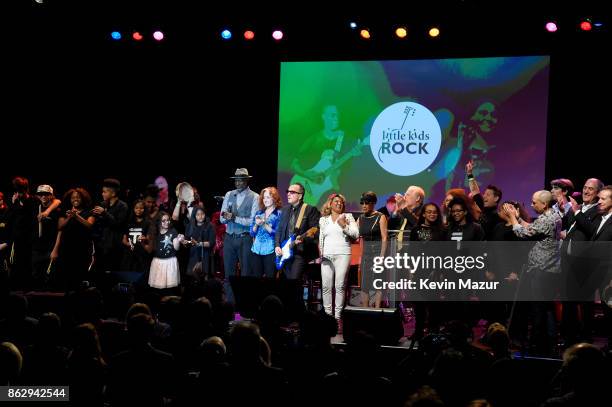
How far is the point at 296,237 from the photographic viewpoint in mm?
9500

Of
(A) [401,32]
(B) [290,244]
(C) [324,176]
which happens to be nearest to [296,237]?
(B) [290,244]

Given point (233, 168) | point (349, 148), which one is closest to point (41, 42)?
point (233, 168)

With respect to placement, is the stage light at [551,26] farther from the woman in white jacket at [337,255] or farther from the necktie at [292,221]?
the necktie at [292,221]

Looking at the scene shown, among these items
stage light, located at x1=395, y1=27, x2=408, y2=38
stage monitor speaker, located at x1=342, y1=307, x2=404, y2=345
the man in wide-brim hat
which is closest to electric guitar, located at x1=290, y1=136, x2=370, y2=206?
stage light, located at x1=395, y1=27, x2=408, y2=38

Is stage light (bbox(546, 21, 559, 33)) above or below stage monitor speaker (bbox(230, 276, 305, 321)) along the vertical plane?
above

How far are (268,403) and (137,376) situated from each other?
86cm

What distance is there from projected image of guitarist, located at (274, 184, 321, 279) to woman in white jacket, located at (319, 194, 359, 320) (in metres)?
0.37

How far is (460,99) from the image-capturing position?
474 inches

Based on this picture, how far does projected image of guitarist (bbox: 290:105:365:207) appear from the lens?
12547 mm

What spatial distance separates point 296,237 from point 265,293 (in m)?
1.45

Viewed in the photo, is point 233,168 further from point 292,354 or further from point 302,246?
point 292,354

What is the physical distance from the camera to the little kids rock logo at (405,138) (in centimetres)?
1211

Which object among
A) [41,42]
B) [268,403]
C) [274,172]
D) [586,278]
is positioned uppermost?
[41,42]

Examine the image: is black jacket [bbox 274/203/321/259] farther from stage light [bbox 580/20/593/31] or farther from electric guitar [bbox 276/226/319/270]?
stage light [bbox 580/20/593/31]
